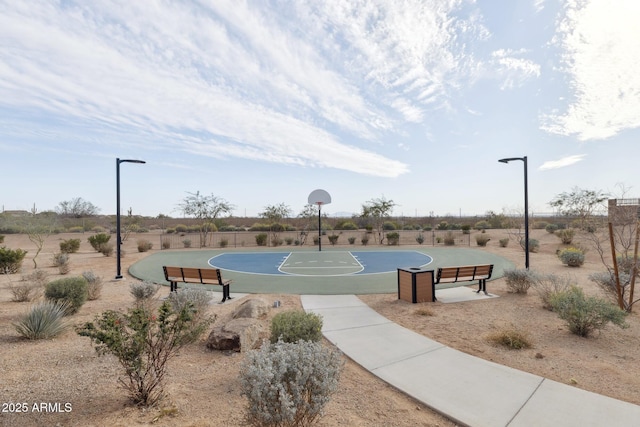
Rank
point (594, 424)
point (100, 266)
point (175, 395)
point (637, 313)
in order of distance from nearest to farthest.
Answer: point (594, 424) < point (175, 395) < point (637, 313) < point (100, 266)

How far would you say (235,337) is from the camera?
16.9 feet

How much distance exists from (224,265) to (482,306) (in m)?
12.4

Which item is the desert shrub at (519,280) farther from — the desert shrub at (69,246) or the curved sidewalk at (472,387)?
the desert shrub at (69,246)

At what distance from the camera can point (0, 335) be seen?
5793 millimetres

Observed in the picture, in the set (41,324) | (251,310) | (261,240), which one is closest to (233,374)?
(251,310)

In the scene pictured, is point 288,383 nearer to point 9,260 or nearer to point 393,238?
point 9,260

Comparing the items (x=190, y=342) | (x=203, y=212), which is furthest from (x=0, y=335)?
(x=203, y=212)

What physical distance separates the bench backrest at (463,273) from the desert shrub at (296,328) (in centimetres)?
542

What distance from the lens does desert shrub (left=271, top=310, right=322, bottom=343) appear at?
489 centimetres

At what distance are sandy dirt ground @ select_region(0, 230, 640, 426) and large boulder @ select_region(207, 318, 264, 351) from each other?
0.15 metres

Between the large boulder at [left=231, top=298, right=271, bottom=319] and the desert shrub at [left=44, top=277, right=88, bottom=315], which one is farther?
the desert shrub at [left=44, top=277, right=88, bottom=315]

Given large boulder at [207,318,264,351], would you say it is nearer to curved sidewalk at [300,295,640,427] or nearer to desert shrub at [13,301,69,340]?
curved sidewalk at [300,295,640,427]

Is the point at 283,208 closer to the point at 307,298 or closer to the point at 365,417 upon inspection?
the point at 307,298

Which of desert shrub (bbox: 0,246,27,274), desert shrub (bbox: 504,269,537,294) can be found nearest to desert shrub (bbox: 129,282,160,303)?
desert shrub (bbox: 0,246,27,274)
